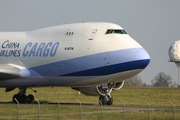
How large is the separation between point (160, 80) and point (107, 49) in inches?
4899

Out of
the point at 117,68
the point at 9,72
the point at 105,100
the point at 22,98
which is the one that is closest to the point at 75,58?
the point at 117,68

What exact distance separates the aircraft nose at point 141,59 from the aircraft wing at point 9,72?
10.2 metres

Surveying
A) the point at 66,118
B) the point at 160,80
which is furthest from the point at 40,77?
the point at 160,80

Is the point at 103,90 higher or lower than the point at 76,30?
lower

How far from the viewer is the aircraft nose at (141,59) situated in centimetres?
4862

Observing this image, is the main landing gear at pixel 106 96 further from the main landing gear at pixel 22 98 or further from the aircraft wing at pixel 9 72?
the main landing gear at pixel 22 98

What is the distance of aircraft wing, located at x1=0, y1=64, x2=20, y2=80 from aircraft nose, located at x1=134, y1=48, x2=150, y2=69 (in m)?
10.2

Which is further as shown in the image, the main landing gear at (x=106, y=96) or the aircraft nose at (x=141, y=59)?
the main landing gear at (x=106, y=96)

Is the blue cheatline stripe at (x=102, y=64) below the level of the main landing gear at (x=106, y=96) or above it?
above

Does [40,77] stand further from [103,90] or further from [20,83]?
[103,90]

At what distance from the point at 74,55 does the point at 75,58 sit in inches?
10.9

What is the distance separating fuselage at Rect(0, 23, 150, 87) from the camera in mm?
49188

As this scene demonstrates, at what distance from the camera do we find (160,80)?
566ft

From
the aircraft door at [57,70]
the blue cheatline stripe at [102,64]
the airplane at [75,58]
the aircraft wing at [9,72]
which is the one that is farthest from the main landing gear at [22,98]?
the blue cheatline stripe at [102,64]
